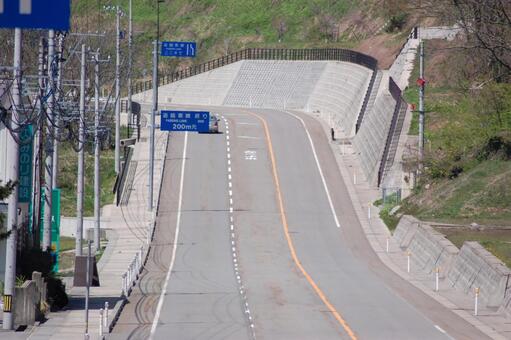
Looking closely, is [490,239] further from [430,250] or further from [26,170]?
[26,170]

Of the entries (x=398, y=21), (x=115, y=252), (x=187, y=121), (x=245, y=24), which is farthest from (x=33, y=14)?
(x=245, y=24)

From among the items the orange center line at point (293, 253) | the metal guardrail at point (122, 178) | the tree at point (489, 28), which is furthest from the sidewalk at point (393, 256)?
the metal guardrail at point (122, 178)

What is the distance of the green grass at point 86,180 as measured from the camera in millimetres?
68188

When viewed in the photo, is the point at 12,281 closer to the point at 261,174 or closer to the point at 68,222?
the point at 68,222

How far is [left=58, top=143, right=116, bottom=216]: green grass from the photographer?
68.2 meters

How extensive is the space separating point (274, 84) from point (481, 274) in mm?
72833

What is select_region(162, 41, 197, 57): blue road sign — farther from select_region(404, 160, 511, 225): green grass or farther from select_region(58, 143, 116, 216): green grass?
select_region(404, 160, 511, 225): green grass

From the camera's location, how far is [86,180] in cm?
7494

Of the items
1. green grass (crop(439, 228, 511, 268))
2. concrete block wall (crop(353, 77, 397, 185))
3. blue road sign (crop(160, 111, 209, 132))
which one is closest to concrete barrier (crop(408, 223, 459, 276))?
green grass (crop(439, 228, 511, 268))

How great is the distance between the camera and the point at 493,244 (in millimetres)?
45531

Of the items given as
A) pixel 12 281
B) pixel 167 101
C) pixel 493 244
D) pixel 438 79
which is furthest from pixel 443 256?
pixel 167 101

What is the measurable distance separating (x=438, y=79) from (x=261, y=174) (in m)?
15.6

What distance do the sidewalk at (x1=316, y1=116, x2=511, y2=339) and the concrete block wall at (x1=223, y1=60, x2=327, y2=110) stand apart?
→ 61.1 feet

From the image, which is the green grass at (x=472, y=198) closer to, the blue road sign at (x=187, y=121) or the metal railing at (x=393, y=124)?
the metal railing at (x=393, y=124)
